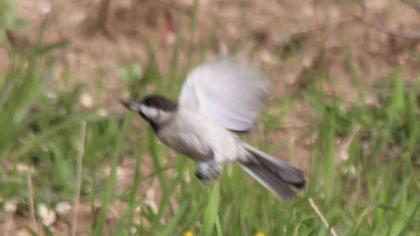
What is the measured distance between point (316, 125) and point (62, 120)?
100 cm

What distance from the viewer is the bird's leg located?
332 centimetres

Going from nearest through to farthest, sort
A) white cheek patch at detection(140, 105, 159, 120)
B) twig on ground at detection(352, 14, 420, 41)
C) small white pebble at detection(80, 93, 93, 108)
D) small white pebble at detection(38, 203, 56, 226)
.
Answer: white cheek patch at detection(140, 105, 159, 120)
small white pebble at detection(38, 203, 56, 226)
small white pebble at detection(80, 93, 93, 108)
twig on ground at detection(352, 14, 420, 41)

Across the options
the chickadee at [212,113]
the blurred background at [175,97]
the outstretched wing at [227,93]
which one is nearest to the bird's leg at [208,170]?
the chickadee at [212,113]

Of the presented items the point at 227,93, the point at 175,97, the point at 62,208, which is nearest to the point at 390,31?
the point at 175,97

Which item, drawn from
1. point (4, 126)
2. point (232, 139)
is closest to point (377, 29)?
point (4, 126)

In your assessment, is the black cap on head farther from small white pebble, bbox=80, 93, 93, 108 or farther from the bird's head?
small white pebble, bbox=80, 93, 93, 108

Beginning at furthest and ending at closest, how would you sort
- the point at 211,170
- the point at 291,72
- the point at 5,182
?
the point at 291,72
the point at 5,182
the point at 211,170

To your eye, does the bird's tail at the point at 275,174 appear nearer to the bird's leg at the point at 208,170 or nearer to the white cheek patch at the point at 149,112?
the bird's leg at the point at 208,170

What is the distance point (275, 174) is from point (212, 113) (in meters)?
0.26

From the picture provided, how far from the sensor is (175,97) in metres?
4.88

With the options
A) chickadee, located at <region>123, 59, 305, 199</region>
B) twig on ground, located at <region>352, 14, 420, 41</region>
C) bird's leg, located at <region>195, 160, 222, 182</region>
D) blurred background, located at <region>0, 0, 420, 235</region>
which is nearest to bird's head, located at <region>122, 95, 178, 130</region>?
Result: chickadee, located at <region>123, 59, 305, 199</region>

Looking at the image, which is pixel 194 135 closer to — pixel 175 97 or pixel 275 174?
pixel 275 174

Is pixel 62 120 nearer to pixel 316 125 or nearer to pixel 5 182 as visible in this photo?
pixel 5 182

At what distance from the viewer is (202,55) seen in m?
5.32
